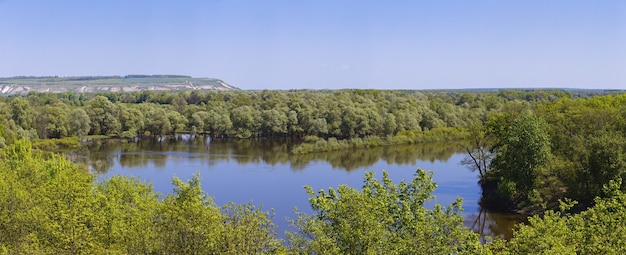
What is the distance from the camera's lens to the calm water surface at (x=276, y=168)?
35.4 m

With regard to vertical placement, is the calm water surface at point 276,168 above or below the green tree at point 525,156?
below

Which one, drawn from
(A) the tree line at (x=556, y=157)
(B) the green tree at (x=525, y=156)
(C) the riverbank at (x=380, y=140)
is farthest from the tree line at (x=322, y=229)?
(C) the riverbank at (x=380, y=140)

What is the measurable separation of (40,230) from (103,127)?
64178mm

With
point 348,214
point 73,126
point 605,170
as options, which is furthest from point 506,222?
point 73,126

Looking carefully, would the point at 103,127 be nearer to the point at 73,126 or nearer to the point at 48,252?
the point at 73,126

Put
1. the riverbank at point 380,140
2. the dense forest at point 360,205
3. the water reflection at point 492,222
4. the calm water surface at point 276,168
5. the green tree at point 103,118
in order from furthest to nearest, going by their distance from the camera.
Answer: the green tree at point 103,118
the riverbank at point 380,140
the calm water surface at point 276,168
the water reflection at point 492,222
the dense forest at point 360,205

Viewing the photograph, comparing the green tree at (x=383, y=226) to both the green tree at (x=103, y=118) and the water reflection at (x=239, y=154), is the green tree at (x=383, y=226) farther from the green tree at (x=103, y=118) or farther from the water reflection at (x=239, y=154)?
the green tree at (x=103, y=118)

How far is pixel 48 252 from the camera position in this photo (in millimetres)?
13781

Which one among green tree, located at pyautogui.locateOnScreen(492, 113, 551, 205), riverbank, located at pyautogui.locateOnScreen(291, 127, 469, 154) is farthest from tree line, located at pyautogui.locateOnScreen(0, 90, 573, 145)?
green tree, located at pyautogui.locateOnScreen(492, 113, 551, 205)

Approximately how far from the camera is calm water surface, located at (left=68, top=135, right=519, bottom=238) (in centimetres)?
3541

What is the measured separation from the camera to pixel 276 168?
4966 cm

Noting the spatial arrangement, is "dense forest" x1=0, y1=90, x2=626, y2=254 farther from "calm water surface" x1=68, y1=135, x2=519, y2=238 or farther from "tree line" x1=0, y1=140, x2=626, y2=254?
"calm water surface" x1=68, y1=135, x2=519, y2=238

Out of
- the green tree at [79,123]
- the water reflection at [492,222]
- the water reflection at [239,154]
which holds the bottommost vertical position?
the water reflection at [239,154]

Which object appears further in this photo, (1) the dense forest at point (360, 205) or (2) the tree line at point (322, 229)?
(1) the dense forest at point (360, 205)
